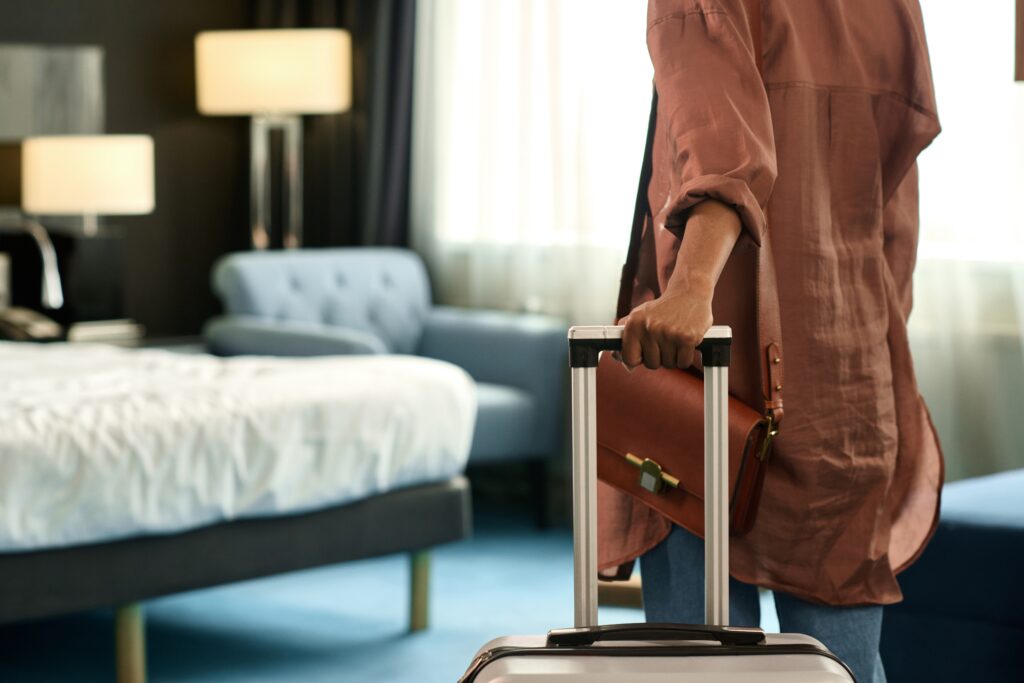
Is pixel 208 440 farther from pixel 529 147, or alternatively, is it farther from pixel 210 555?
pixel 529 147

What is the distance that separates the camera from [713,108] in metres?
1.13

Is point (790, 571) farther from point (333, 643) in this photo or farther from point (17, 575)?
point (333, 643)

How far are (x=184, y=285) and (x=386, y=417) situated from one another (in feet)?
9.88

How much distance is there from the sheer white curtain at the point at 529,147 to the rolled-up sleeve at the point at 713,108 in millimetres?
3094

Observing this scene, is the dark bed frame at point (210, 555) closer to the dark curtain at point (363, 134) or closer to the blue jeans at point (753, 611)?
the blue jeans at point (753, 611)

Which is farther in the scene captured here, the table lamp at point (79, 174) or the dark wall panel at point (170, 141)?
the dark wall panel at point (170, 141)

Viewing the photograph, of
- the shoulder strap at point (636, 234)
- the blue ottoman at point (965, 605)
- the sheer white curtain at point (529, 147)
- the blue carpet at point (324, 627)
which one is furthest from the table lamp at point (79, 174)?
the shoulder strap at point (636, 234)

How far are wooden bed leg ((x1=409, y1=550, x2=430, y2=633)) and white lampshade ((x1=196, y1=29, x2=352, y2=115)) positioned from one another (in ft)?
7.47

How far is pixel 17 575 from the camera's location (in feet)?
7.82

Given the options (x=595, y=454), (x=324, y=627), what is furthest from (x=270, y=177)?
(x=595, y=454)

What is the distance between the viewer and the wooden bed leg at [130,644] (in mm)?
2611

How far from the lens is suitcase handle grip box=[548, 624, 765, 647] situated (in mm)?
1013

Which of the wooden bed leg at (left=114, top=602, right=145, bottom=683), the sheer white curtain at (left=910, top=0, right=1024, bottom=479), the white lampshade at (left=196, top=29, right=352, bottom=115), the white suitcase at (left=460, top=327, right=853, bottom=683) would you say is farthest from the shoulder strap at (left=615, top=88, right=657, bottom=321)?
the white lampshade at (left=196, top=29, right=352, bottom=115)

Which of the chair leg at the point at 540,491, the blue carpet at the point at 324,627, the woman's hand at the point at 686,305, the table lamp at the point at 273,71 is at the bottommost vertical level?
the blue carpet at the point at 324,627
